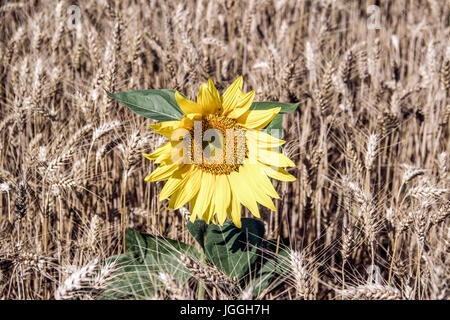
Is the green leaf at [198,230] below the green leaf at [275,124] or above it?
below

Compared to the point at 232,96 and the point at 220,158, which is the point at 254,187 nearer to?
the point at 220,158

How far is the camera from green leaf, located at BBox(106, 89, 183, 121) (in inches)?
45.7

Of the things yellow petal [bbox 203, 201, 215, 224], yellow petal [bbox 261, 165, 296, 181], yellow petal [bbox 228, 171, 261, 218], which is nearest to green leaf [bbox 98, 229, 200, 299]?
yellow petal [bbox 203, 201, 215, 224]

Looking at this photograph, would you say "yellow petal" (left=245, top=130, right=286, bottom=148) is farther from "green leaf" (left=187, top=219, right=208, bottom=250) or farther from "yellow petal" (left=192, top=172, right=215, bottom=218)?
"green leaf" (left=187, top=219, right=208, bottom=250)

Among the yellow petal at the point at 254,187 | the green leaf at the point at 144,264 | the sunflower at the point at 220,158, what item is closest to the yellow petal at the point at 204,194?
the sunflower at the point at 220,158

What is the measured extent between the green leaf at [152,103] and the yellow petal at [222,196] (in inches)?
11.3

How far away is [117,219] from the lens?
1982 millimetres

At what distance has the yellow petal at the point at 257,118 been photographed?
1.18m

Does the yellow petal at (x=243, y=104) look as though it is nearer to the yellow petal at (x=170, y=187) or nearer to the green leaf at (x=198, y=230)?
the yellow petal at (x=170, y=187)

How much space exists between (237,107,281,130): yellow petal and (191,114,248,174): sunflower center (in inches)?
1.4

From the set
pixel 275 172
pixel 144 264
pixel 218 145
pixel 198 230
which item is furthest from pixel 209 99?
pixel 144 264

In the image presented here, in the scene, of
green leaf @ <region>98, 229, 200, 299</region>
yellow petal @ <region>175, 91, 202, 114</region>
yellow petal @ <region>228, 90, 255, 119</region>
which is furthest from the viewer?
green leaf @ <region>98, 229, 200, 299</region>
